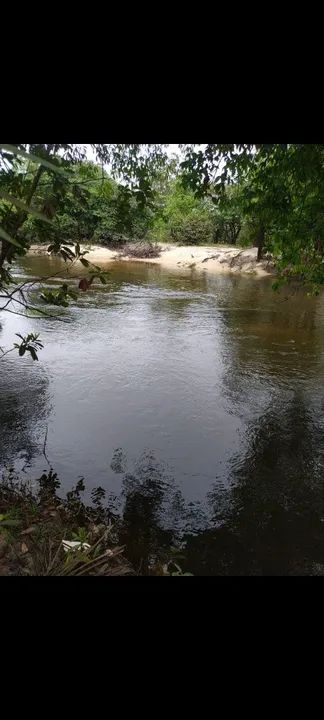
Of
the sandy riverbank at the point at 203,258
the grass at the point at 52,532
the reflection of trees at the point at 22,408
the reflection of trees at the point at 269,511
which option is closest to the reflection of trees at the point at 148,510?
the grass at the point at 52,532

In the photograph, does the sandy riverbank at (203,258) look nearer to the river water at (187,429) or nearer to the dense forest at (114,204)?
the river water at (187,429)

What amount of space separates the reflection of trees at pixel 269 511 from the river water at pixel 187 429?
12 mm

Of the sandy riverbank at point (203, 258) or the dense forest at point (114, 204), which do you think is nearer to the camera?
the dense forest at point (114, 204)

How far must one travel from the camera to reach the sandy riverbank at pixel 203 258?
19.1 m

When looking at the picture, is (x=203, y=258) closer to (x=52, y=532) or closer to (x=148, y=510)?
(x=148, y=510)

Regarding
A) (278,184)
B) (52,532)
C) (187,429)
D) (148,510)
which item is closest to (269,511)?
(148,510)

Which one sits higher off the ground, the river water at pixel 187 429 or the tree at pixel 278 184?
the tree at pixel 278 184

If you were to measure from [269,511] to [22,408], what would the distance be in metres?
3.23

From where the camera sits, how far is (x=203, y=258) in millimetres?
21172

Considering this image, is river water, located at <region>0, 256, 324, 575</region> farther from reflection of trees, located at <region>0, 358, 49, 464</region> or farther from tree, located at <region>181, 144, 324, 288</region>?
tree, located at <region>181, 144, 324, 288</region>

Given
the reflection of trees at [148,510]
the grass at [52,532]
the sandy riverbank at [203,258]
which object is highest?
the sandy riverbank at [203,258]

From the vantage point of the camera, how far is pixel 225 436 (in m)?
5.16

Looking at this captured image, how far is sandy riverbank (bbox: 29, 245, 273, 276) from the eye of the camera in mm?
19078

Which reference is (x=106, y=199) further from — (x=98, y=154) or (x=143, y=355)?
(x=143, y=355)
